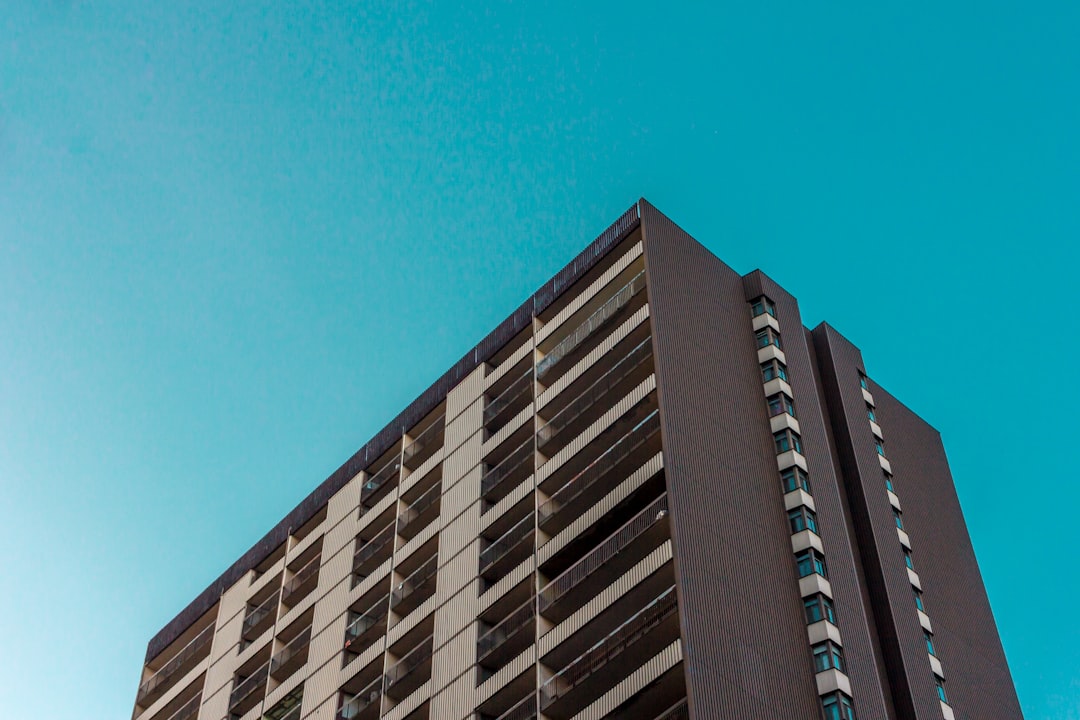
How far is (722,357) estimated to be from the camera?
70500mm

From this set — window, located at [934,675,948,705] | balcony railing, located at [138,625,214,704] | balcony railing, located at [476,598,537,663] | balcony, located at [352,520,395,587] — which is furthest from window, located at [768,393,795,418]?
balcony railing, located at [138,625,214,704]

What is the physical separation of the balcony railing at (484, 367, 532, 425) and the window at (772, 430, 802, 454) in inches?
601

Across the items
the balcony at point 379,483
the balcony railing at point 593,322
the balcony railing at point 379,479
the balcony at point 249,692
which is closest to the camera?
the balcony railing at point 593,322

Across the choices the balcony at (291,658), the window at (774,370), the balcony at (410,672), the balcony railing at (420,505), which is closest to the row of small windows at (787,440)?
the window at (774,370)

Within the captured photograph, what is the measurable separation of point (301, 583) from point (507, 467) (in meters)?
20.3

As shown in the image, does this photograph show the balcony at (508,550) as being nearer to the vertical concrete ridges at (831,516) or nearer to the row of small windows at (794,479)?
the row of small windows at (794,479)

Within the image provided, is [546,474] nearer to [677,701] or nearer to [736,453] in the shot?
[736,453]

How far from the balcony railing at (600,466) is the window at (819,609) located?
10.8 metres

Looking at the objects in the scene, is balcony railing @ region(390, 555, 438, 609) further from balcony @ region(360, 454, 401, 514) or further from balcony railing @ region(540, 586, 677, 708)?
balcony railing @ region(540, 586, 677, 708)

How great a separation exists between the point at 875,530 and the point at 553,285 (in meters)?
23.6

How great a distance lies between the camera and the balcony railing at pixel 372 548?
80688mm

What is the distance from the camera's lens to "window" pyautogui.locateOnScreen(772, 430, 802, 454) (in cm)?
6783

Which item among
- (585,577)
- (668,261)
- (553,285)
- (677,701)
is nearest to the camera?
(677,701)

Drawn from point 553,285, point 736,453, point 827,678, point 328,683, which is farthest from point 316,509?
point 827,678
